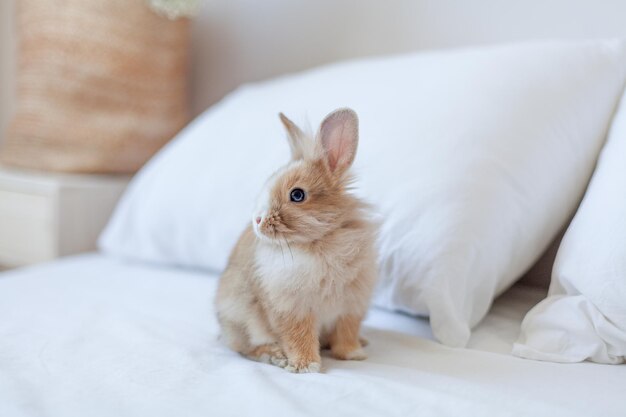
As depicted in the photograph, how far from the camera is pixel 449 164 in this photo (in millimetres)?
1042

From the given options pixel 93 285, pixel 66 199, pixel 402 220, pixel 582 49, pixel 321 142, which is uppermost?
pixel 582 49

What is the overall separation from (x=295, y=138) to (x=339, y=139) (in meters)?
0.07

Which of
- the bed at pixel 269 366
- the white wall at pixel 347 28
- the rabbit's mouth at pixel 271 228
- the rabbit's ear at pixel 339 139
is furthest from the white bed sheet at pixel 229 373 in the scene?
the white wall at pixel 347 28

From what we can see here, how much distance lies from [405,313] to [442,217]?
0.75ft

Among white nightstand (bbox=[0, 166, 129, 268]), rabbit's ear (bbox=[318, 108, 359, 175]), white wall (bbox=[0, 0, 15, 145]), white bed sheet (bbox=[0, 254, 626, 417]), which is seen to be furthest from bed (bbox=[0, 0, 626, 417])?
white wall (bbox=[0, 0, 15, 145])

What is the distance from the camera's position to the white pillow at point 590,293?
0.89m

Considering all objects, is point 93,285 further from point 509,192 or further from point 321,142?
point 509,192

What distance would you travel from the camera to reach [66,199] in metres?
1.66

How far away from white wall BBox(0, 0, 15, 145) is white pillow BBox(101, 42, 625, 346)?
152cm

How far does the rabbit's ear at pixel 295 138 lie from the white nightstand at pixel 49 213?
0.96 metres

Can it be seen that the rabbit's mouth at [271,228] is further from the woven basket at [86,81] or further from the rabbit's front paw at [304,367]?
the woven basket at [86,81]

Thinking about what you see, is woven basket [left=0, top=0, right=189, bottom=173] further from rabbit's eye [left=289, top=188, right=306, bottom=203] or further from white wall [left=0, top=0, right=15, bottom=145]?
rabbit's eye [left=289, top=188, right=306, bottom=203]

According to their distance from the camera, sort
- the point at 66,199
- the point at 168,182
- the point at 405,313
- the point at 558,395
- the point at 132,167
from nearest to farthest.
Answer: the point at 558,395 → the point at 405,313 → the point at 168,182 → the point at 66,199 → the point at 132,167

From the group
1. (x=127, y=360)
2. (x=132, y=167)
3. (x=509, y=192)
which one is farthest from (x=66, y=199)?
(x=509, y=192)
